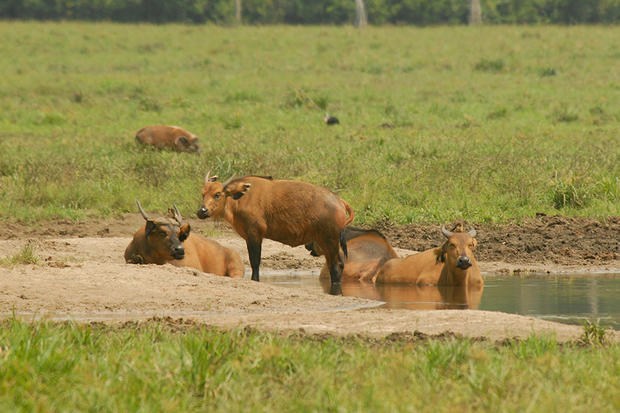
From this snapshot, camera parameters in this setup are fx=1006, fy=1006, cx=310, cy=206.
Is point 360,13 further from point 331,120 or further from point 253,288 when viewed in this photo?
point 253,288

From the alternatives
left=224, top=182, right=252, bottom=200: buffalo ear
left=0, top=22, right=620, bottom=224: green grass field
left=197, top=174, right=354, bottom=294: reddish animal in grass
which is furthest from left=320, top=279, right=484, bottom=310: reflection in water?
left=0, top=22, right=620, bottom=224: green grass field

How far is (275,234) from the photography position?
11664mm

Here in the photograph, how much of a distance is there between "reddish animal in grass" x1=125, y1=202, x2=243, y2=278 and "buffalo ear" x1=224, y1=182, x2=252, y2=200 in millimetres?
621

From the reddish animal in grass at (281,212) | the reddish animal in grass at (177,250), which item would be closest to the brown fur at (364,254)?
the reddish animal in grass at (281,212)

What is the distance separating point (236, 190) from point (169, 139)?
9.29 m

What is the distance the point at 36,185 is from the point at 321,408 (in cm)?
1280

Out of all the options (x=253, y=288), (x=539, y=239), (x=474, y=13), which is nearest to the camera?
(x=253, y=288)

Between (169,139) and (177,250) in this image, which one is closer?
(177,250)

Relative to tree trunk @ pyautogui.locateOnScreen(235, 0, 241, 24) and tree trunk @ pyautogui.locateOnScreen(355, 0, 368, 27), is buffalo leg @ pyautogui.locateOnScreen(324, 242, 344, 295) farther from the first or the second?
tree trunk @ pyautogui.locateOnScreen(235, 0, 241, 24)

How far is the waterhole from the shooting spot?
9.48 meters

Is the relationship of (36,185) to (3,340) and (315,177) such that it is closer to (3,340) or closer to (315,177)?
(315,177)

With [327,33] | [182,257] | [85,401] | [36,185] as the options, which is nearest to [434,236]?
[182,257]

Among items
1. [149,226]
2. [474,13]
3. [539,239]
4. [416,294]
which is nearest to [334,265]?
[416,294]

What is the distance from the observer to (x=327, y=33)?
41.9 metres
